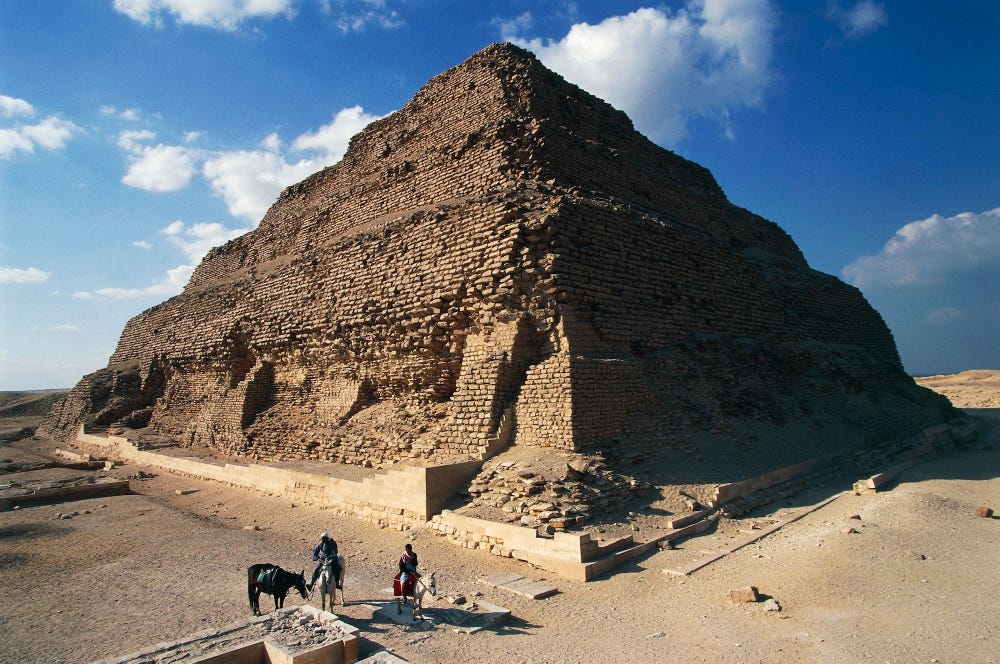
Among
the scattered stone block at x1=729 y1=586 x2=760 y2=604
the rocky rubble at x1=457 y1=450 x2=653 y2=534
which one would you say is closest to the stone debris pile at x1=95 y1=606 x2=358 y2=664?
the rocky rubble at x1=457 y1=450 x2=653 y2=534

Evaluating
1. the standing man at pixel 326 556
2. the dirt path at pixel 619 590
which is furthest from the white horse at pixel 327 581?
the dirt path at pixel 619 590

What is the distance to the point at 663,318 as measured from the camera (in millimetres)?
11797

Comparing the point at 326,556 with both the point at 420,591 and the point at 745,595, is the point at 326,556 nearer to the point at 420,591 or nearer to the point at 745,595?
the point at 420,591

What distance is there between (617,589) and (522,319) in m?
4.97

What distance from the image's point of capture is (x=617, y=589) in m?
6.28

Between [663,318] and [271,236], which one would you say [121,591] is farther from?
[271,236]

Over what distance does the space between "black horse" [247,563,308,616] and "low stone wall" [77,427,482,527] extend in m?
2.92

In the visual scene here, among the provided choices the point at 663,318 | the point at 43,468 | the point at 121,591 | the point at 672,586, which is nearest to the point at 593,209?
the point at 663,318

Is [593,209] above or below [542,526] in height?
above

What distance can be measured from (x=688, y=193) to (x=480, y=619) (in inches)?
640

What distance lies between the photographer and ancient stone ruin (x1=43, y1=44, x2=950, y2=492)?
387 inches

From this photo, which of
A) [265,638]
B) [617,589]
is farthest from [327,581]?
[617,589]

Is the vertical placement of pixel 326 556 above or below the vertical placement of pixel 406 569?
above

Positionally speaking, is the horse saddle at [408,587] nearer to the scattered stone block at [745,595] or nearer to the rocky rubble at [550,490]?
the rocky rubble at [550,490]
